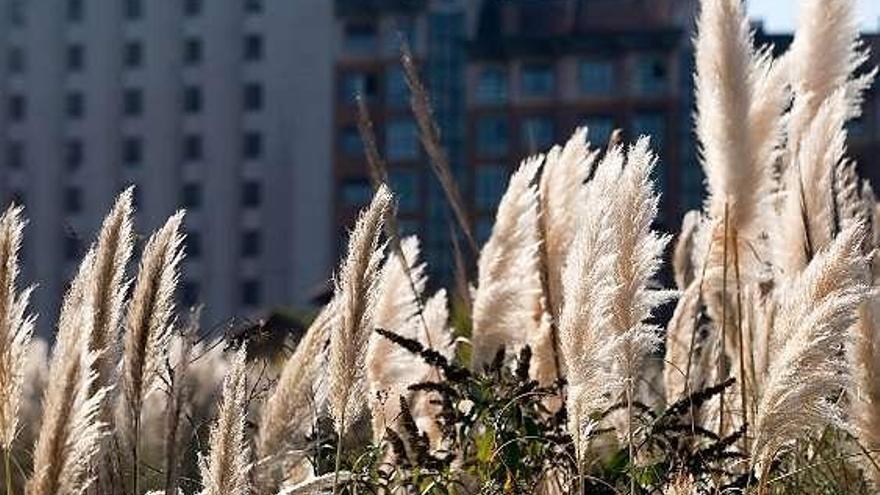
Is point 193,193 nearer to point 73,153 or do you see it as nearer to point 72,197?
point 72,197

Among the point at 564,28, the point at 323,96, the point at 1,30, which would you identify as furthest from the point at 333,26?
the point at 1,30

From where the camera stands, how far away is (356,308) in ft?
6.87

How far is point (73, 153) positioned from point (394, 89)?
11212mm

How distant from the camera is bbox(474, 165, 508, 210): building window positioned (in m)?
50.2

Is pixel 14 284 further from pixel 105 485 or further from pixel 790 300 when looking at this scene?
pixel 790 300

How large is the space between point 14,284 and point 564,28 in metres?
49.2

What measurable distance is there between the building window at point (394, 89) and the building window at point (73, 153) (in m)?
10.8

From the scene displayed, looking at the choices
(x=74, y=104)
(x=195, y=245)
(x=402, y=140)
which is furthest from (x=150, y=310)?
(x=74, y=104)

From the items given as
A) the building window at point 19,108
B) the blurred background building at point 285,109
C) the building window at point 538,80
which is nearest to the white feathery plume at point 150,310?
the blurred background building at point 285,109

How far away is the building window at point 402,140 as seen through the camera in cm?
5053

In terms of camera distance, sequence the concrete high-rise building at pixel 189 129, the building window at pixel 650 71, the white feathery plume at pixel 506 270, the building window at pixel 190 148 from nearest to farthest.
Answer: the white feathery plume at pixel 506 270, the building window at pixel 650 71, the concrete high-rise building at pixel 189 129, the building window at pixel 190 148

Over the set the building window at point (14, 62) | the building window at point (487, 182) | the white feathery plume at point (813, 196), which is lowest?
the white feathery plume at point (813, 196)

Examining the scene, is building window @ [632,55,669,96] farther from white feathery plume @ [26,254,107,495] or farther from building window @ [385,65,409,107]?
white feathery plume @ [26,254,107,495]

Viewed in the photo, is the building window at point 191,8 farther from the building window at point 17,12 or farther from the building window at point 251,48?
the building window at point 17,12
